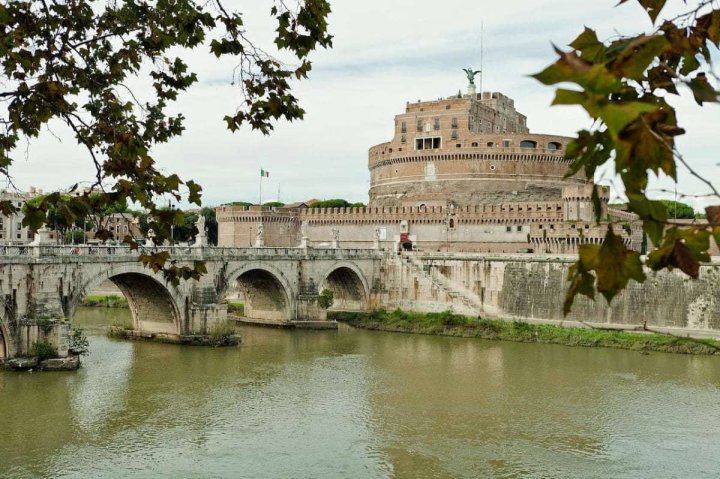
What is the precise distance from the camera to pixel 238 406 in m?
18.3

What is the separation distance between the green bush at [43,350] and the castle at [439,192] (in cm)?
2615

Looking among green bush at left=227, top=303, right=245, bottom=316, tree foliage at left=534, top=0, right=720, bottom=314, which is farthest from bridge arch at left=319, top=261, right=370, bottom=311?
tree foliage at left=534, top=0, right=720, bottom=314

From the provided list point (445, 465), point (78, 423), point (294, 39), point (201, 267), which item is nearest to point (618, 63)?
point (201, 267)

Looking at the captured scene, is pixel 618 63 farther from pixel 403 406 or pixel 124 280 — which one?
pixel 124 280

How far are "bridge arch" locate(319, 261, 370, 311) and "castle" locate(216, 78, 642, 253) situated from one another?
853 centimetres

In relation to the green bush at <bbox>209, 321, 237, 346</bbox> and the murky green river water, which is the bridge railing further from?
the murky green river water

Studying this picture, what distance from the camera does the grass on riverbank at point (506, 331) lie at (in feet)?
88.6

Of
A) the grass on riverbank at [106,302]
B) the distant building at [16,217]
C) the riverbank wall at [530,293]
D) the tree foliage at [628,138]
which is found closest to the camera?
the tree foliage at [628,138]

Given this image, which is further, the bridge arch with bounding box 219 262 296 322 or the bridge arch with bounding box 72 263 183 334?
the bridge arch with bounding box 219 262 296 322

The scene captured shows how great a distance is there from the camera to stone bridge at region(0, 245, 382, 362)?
2184 centimetres

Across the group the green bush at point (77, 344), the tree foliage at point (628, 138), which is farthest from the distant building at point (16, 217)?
the green bush at point (77, 344)

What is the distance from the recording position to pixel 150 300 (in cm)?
2856

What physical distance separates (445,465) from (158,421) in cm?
684

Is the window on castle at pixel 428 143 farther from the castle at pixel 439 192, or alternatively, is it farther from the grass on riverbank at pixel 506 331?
the grass on riverbank at pixel 506 331
